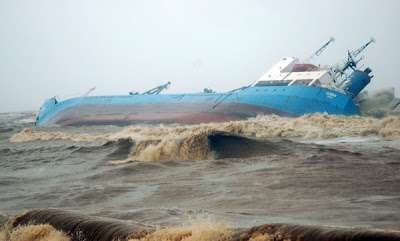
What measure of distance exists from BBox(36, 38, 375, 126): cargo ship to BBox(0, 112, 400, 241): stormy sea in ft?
40.3

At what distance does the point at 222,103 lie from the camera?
3538cm

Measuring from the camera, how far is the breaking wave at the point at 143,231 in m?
3.74

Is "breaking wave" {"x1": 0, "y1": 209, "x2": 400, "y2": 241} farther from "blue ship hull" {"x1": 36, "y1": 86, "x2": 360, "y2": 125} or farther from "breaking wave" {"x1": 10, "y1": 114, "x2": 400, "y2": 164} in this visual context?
"blue ship hull" {"x1": 36, "y1": 86, "x2": 360, "y2": 125}

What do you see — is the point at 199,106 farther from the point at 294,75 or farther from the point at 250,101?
the point at 294,75

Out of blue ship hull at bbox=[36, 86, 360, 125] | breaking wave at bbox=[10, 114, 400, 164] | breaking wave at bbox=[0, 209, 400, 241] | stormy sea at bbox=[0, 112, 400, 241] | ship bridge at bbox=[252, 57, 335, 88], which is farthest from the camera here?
ship bridge at bbox=[252, 57, 335, 88]

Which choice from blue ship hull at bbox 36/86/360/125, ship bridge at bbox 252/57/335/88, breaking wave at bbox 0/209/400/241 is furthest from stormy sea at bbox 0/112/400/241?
ship bridge at bbox 252/57/335/88

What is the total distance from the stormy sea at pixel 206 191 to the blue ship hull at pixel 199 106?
12.1 m

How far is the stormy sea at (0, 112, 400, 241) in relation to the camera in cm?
509

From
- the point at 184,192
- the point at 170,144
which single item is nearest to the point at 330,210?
the point at 184,192

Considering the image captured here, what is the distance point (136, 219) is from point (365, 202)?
12.4 ft

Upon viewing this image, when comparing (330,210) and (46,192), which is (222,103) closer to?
(46,192)

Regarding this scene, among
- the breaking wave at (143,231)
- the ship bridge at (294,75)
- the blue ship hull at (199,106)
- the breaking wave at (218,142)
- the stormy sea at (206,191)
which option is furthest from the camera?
the ship bridge at (294,75)

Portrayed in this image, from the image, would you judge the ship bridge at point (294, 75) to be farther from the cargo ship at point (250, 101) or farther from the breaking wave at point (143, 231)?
the breaking wave at point (143, 231)

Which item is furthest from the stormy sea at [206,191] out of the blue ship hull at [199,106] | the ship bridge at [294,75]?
the ship bridge at [294,75]
